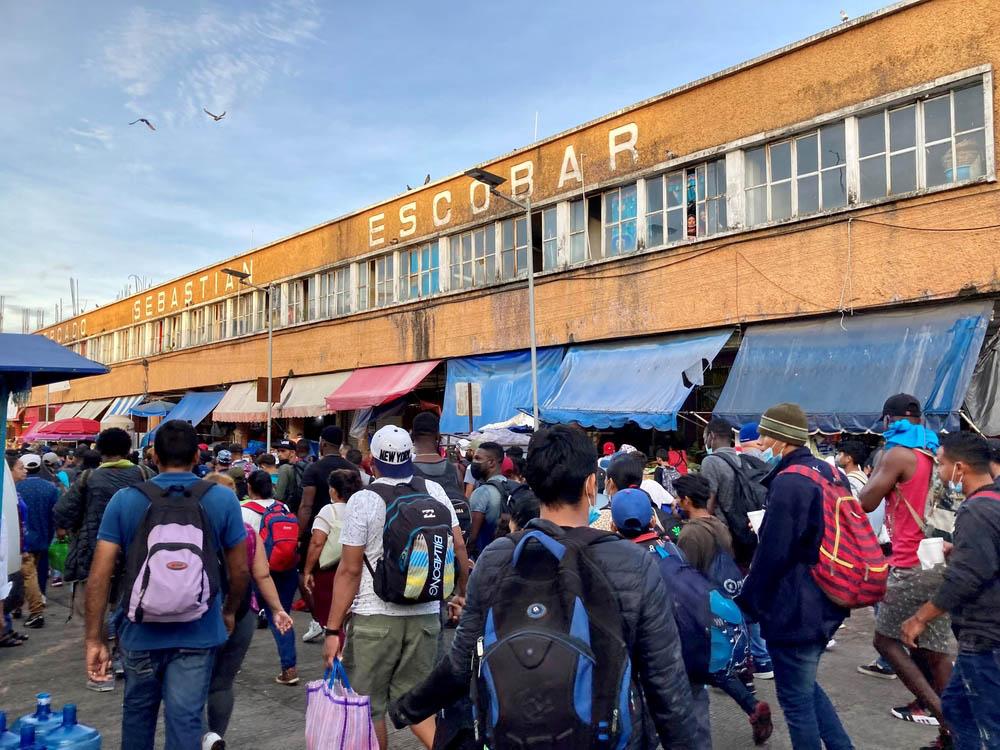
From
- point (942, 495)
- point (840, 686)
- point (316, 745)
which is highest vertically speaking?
point (942, 495)

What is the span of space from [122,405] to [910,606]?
40938 mm

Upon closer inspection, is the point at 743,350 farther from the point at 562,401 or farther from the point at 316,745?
the point at 316,745

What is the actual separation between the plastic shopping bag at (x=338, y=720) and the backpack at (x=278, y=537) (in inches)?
118

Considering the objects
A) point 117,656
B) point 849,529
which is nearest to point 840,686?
point 849,529

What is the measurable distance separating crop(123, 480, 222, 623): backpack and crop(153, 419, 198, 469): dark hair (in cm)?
15

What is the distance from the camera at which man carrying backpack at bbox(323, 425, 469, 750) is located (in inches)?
162

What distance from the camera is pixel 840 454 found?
25.6 feet

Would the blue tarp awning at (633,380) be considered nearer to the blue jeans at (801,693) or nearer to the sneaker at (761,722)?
the sneaker at (761,722)

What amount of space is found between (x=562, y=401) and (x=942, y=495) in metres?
11.5

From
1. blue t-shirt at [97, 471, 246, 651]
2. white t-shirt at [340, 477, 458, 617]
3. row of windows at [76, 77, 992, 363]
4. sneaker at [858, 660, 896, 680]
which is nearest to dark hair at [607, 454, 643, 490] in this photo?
white t-shirt at [340, 477, 458, 617]

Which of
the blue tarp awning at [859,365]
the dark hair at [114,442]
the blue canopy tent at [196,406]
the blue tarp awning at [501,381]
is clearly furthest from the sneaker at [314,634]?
the blue canopy tent at [196,406]

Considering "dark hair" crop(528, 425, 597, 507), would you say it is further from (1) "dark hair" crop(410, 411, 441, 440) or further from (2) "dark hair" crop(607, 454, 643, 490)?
(1) "dark hair" crop(410, 411, 441, 440)

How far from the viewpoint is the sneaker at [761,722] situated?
197 inches

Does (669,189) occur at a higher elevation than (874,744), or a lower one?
higher
